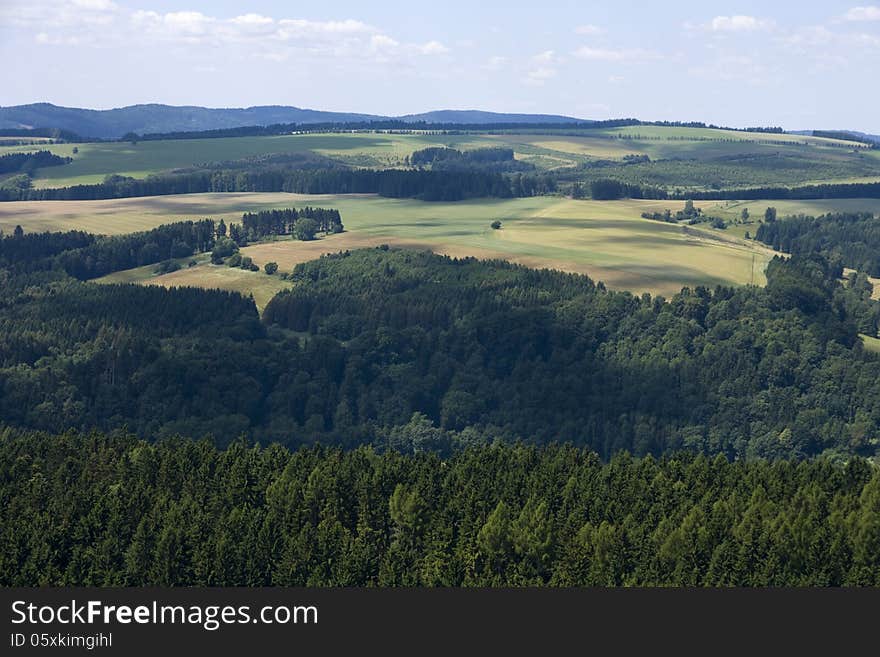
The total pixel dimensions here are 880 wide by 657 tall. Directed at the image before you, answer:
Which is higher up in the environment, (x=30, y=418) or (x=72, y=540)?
(x=72, y=540)

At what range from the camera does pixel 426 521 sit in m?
114

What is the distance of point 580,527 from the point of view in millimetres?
109938

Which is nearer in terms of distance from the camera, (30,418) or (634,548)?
(634,548)

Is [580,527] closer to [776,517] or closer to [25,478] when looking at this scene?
[776,517]

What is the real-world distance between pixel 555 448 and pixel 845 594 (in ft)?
216

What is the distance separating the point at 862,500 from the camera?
116 m

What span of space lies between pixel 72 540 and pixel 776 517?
62.7 metres

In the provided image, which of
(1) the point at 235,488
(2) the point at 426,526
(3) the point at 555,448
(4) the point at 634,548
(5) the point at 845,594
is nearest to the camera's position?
(5) the point at 845,594

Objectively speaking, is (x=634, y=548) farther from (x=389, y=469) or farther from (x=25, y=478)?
(x=25, y=478)

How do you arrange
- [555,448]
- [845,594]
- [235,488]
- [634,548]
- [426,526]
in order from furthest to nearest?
[555,448]
[235,488]
[426,526]
[634,548]
[845,594]

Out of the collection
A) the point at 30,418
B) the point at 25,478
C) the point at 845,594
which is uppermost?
the point at 845,594

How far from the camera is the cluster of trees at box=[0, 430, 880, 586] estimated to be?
10150cm

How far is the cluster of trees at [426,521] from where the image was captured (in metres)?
102

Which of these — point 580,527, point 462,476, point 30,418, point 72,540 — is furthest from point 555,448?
point 30,418
